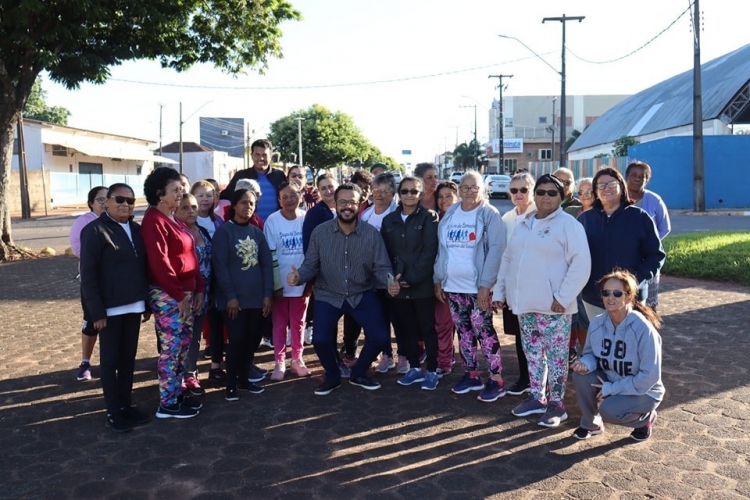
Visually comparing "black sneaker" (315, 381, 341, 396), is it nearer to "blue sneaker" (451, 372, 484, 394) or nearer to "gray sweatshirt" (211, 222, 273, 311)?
"gray sweatshirt" (211, 222, 273, 311)

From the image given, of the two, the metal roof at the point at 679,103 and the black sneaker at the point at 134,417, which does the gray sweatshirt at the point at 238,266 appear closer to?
A: the black sneaker at the point at 134,417

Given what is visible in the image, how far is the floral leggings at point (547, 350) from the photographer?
456 centimetres

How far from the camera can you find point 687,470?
3.83m

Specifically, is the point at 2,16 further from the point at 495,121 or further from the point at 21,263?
the point at 495,121

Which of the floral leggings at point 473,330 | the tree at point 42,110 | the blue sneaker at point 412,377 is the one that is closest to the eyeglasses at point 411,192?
the floral leggings at point 473,330

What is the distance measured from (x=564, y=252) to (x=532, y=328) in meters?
0.63

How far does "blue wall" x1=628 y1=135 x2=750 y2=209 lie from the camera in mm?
24750

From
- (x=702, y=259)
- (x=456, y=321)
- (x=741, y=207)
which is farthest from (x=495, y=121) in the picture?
(x=456, y=321)

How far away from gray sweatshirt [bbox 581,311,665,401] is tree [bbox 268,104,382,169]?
47828mm

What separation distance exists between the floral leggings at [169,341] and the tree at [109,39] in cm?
902

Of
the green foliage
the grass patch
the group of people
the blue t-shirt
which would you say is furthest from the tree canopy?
the group of people

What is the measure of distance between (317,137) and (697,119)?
33.9 meters

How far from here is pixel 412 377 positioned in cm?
559

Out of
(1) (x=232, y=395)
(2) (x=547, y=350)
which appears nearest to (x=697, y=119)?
(2) (x=547, y=350)
